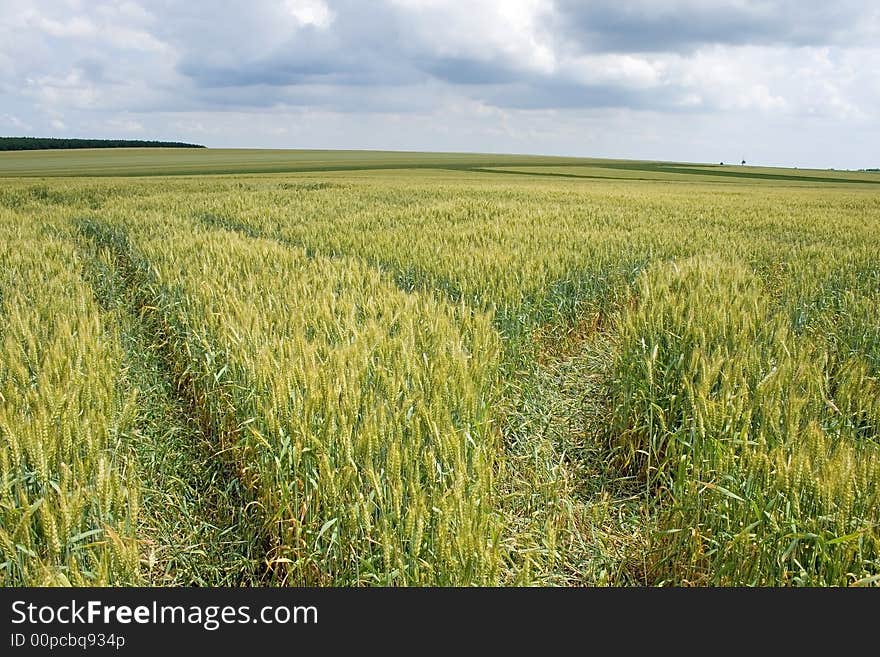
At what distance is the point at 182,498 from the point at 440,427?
129cm

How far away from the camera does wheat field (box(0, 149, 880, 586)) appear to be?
5.90 feet

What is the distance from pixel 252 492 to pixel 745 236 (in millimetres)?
8509

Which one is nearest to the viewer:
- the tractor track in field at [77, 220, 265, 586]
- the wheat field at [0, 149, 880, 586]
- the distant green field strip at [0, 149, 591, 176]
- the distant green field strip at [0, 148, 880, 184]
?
the wheat field at [0, 149, 880, 586]

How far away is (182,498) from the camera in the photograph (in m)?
2.58

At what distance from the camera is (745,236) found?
8578 millimetres

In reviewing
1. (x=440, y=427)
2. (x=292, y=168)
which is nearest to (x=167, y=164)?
(x=292, y=168)

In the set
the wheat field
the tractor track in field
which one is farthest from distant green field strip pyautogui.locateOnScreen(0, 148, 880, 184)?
the tractor track in field

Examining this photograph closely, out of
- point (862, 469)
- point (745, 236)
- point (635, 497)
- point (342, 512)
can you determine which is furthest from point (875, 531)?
point (745, 236)

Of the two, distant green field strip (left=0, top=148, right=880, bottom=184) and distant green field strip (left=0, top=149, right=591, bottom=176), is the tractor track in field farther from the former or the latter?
distant green field strip (left=0, top=149, right=591, bottom=176)

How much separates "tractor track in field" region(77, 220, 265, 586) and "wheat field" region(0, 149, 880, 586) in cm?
2

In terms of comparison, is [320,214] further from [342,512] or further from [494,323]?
[342,512]

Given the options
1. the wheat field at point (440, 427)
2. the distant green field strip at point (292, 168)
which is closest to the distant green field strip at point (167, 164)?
the distant green field strip at point (292, 168)

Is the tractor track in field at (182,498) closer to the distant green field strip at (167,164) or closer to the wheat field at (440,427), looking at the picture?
the wheat field at (440,427)

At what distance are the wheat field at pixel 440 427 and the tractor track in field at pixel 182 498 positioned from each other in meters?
0.02
